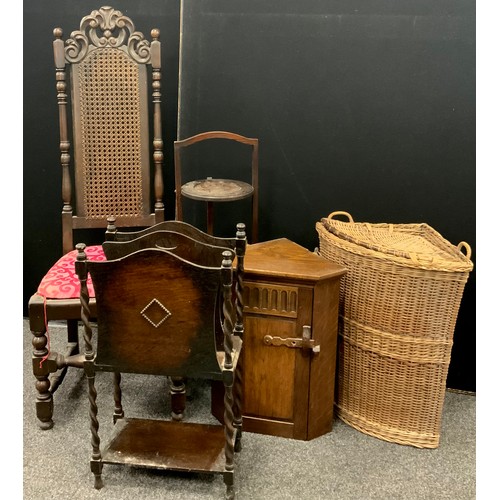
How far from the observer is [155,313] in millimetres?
2104

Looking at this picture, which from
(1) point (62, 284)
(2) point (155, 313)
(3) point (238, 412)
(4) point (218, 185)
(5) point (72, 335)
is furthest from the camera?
(5) point (72, 335)

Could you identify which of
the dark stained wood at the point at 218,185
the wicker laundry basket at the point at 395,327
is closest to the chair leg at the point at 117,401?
the dark stained wood at the point at 218,185

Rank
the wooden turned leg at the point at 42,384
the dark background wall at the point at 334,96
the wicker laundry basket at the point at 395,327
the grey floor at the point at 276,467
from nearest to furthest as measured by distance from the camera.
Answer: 1. the grey floor at the point at 276,467
2. the wicker laundry basket at the point at 395,327
3. the wooden turned leg at the point at 42,384
4. the dark background wall at the point at 334,96

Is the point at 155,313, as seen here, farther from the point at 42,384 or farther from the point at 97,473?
the point at 42,384

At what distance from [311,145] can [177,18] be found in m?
0.93

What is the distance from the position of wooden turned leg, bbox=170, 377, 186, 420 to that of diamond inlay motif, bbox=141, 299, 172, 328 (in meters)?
0.67

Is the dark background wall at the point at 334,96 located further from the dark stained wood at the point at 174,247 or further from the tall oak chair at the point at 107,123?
the dark stained wood at the point at 174,247

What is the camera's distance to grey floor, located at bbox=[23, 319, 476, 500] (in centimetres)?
234

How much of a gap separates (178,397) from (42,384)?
555 millimetres

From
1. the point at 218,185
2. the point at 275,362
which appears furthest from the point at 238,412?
the point at 218,185

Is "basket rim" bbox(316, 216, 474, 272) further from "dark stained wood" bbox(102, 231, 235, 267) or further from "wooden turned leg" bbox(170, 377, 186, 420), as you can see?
"wooden turned leg" bbox(170, 377, 186, 420)

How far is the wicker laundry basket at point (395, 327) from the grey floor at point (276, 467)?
0.10 metres

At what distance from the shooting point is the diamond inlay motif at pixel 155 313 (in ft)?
6.87

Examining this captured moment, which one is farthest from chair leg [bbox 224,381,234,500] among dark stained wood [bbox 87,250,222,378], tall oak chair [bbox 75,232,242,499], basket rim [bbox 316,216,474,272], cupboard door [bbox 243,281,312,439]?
basket rim [bbox 316,216,474,272]
